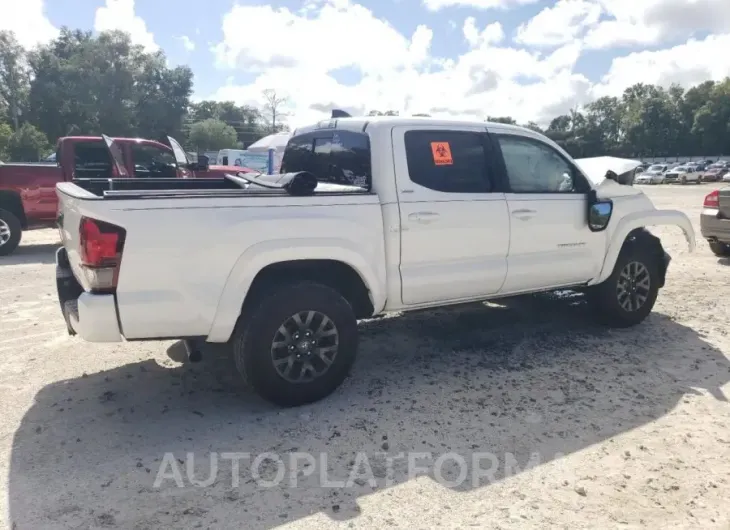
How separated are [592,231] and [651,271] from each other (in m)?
1.00

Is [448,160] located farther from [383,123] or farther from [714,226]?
[714,226]

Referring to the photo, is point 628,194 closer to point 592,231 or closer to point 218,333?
point 592,231

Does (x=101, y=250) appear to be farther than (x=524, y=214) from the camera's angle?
No

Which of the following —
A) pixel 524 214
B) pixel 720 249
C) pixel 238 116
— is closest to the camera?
pixel 524 214

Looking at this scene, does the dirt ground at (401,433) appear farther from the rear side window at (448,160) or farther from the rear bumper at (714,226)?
the rear bumper at (714,226)

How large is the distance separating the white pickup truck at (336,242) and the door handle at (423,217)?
0.04 ft

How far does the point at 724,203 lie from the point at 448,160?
6.79 metres

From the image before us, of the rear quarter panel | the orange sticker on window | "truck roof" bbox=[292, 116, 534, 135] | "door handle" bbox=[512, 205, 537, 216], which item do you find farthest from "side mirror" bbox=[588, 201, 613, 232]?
the rear quarter panel

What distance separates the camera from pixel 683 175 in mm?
45875

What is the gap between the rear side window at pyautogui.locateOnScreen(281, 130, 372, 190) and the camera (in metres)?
4.31

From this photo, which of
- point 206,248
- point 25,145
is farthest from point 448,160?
point 25,145

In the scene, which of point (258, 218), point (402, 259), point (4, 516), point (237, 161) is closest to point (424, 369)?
point (402, 259)

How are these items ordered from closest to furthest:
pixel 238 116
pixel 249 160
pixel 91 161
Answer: pixel 91 161 < pixel 249 160 < pixel 238 116

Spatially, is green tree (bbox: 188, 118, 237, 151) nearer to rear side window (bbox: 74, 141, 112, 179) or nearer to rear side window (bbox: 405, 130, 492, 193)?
rear side window (bbox: 74, 141, 112, 179)
